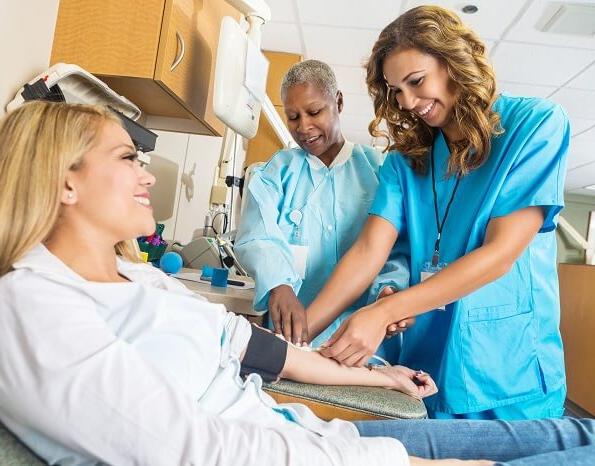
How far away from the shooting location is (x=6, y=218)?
0.73 m

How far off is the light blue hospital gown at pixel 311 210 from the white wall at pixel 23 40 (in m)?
0.63

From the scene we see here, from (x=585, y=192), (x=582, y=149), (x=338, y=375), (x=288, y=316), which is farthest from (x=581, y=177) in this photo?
(x=338, y=375)

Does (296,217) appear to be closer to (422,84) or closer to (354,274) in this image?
(354,274)

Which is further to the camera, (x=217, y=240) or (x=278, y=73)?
(x=278, y=73)

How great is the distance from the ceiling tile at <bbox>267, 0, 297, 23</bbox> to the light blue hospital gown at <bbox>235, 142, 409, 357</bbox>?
83.8 inches

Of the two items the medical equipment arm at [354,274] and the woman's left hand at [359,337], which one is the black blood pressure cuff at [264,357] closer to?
the woman's left hand at [359,337]

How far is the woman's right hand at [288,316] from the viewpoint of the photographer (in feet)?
4.02

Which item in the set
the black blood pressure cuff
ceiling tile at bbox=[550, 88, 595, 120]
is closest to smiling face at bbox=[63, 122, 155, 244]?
the black blood pressure cuff

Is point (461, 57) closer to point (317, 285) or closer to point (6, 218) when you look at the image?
point (317, 285)

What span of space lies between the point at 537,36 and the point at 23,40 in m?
3.36

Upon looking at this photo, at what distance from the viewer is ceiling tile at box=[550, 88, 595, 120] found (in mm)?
4410

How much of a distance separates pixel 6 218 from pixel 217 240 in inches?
59.5

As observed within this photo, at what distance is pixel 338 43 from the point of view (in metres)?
3.89

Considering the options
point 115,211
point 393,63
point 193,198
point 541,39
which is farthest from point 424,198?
point 541,39
